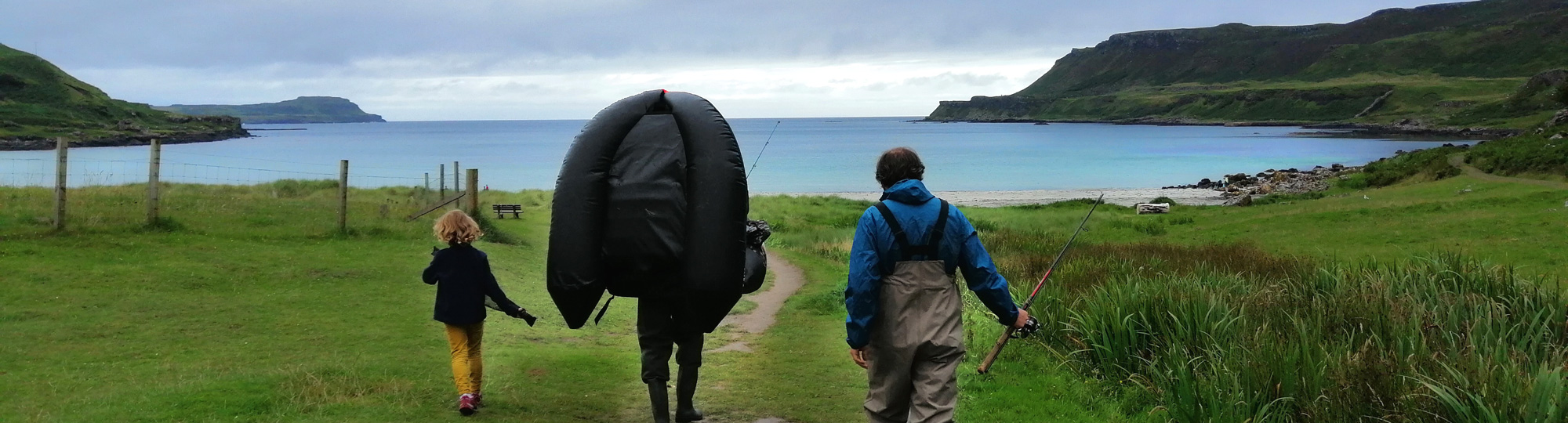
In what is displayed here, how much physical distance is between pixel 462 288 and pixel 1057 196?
197 feet

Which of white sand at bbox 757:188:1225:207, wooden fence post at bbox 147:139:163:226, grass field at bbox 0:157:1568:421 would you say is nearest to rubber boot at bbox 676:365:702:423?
grass field at bbox 0:157:1568:421

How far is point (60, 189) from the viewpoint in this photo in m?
15.2

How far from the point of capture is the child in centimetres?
675

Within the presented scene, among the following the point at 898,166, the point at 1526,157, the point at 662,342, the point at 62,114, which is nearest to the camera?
the point at 898,166

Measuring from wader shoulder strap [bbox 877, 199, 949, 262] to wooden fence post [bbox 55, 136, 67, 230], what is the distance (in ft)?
47.6

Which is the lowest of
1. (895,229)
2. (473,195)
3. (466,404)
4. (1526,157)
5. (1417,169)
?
(466,404)

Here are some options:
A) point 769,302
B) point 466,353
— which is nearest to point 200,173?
point 769,302

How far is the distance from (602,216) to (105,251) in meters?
11.8

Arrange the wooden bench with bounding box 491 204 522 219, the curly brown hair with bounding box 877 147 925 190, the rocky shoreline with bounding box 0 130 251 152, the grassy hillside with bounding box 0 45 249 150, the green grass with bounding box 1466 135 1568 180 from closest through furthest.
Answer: the curly brown hair with bounding box 877 147 925 190, the wooden bench with bounding box 491 204 522 219, the green grass with bounding box 1466 135 1568 180, the rocky shoreline with bounding box 0 130 251 152, the grassy hillside with bounding box 0 45 249 150

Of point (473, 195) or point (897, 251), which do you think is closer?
point (897, 251)

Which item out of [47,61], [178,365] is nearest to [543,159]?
[47,61]

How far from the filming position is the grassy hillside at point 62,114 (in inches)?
4606

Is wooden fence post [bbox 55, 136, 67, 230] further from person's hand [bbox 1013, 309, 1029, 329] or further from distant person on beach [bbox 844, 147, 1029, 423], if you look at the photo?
person's hand [bbox 1013, 309, 1029, 329]

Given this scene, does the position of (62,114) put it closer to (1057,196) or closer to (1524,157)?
(1057,196)
